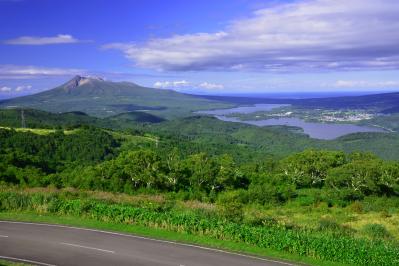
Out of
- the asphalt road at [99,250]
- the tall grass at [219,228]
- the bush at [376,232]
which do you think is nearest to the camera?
the asphalt road at [99,250]

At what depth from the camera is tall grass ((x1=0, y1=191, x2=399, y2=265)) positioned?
969 inches

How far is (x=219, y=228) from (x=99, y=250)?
7.48m

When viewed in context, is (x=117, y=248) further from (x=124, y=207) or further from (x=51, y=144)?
(x=51, y=144)

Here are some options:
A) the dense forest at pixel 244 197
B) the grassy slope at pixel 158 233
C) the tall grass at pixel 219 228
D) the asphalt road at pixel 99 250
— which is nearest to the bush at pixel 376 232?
the dense forest at pixel 244 197

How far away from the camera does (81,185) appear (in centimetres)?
5028

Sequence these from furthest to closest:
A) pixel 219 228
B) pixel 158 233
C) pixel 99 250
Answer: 1. pixel 158 233
2. pixel 219 228
3. pixel 99 250

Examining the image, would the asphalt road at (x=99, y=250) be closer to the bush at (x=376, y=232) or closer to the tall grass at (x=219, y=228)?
the tall grass at (x=219, y=228)

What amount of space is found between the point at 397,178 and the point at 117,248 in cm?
3924

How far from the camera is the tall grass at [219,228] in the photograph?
80.7ft

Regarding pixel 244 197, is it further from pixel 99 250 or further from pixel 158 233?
pixel 99 250

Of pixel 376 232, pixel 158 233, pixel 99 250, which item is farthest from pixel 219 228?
pixel 376 232

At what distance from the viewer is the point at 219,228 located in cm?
2833

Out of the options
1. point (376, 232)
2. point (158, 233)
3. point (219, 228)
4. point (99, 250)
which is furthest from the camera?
point (376, 232)

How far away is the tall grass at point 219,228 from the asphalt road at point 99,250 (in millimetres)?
2215
